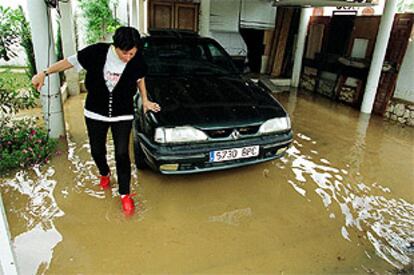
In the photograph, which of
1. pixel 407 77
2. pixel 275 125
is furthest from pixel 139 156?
pixel 407 77

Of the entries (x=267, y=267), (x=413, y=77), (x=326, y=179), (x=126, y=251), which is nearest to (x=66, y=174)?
(x=126, y=251)

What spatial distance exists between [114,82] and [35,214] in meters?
1.31

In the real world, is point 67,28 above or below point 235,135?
above

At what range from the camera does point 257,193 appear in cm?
302

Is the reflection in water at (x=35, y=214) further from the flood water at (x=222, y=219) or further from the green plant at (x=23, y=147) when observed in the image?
the green plant at (x=23, y=147)

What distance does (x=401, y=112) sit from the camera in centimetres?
559

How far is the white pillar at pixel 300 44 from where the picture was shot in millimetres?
7789

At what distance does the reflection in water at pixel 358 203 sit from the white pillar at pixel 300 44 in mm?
4681

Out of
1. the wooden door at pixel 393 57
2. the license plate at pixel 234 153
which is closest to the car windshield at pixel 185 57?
the license plate at pixel 234 153

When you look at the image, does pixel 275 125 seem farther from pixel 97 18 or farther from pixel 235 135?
pixel 97 18

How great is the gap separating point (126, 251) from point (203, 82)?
187 cm

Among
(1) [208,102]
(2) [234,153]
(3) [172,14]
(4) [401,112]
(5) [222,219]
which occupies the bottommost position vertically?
(5) [222,219]

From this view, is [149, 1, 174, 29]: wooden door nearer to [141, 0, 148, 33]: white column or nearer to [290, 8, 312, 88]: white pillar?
[141, 0, 148, 33]: white column

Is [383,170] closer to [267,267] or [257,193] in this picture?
[257,193]
